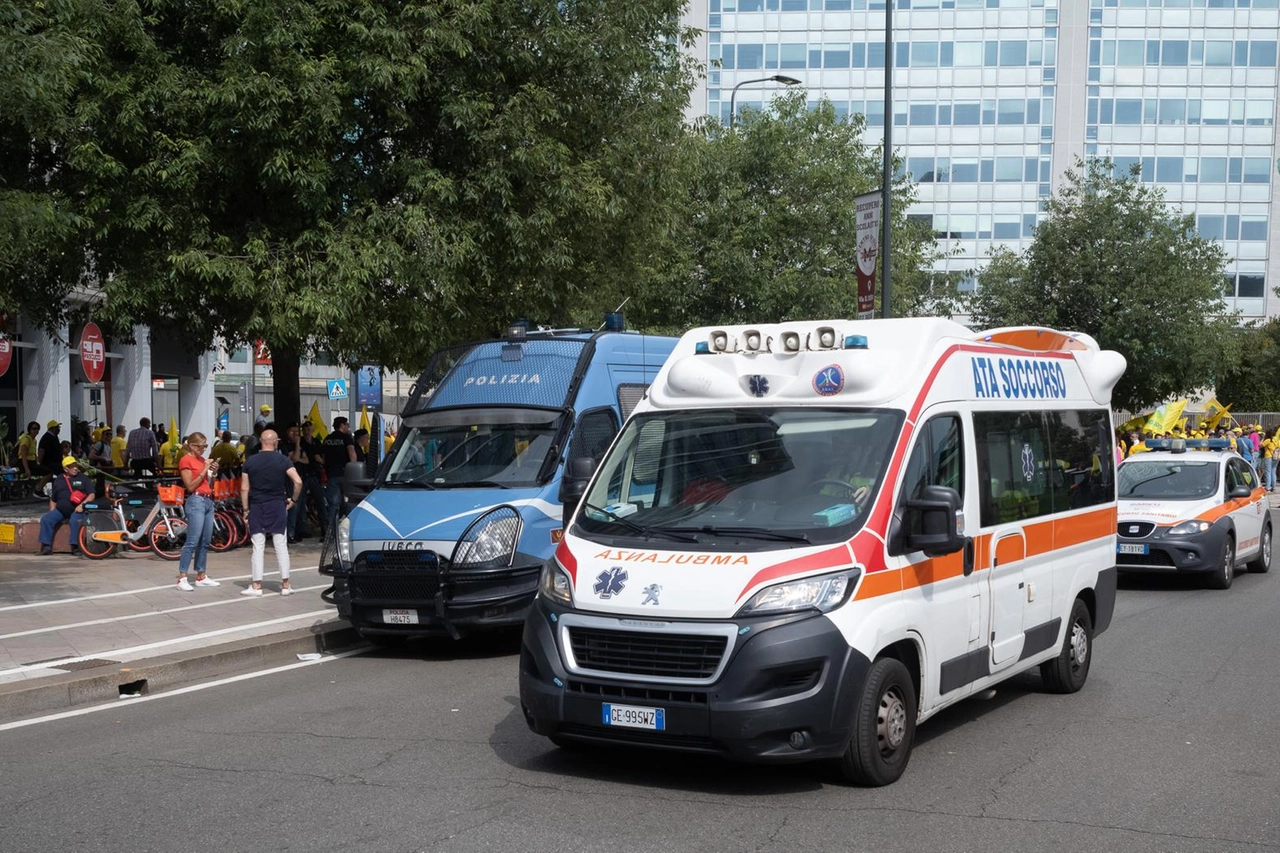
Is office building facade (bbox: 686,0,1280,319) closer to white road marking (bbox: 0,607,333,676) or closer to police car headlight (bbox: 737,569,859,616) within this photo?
white road marking (bbox: 0,607,333,676)

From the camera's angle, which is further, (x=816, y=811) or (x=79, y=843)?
(x=816, y=811)

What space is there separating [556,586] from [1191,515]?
35.3ft

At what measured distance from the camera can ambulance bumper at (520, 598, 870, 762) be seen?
6168 mm

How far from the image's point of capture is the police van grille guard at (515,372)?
11.9 meters

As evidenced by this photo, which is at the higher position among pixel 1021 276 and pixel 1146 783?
pixel 1021 276

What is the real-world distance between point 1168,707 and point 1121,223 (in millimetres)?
33426

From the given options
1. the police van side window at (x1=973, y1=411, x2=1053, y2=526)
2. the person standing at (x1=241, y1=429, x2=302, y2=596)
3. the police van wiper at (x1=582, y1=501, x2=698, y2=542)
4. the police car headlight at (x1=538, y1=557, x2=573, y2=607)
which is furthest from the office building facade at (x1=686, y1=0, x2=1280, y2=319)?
the police car headlight at (x1=538, y1=557, x2=573, y2=607)

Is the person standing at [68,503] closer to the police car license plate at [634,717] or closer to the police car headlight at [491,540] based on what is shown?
the police car headlight at [491,540]

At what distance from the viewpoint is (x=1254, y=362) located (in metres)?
59.0

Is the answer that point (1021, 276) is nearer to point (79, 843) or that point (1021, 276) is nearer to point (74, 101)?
point (74, 101)

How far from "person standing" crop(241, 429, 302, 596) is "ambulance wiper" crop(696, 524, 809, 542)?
8.09 metres

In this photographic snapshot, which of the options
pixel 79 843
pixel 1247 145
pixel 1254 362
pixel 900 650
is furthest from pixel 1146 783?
pixel 1247 145

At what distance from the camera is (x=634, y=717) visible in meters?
6.38

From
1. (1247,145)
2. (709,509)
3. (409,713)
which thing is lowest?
(409,713)
